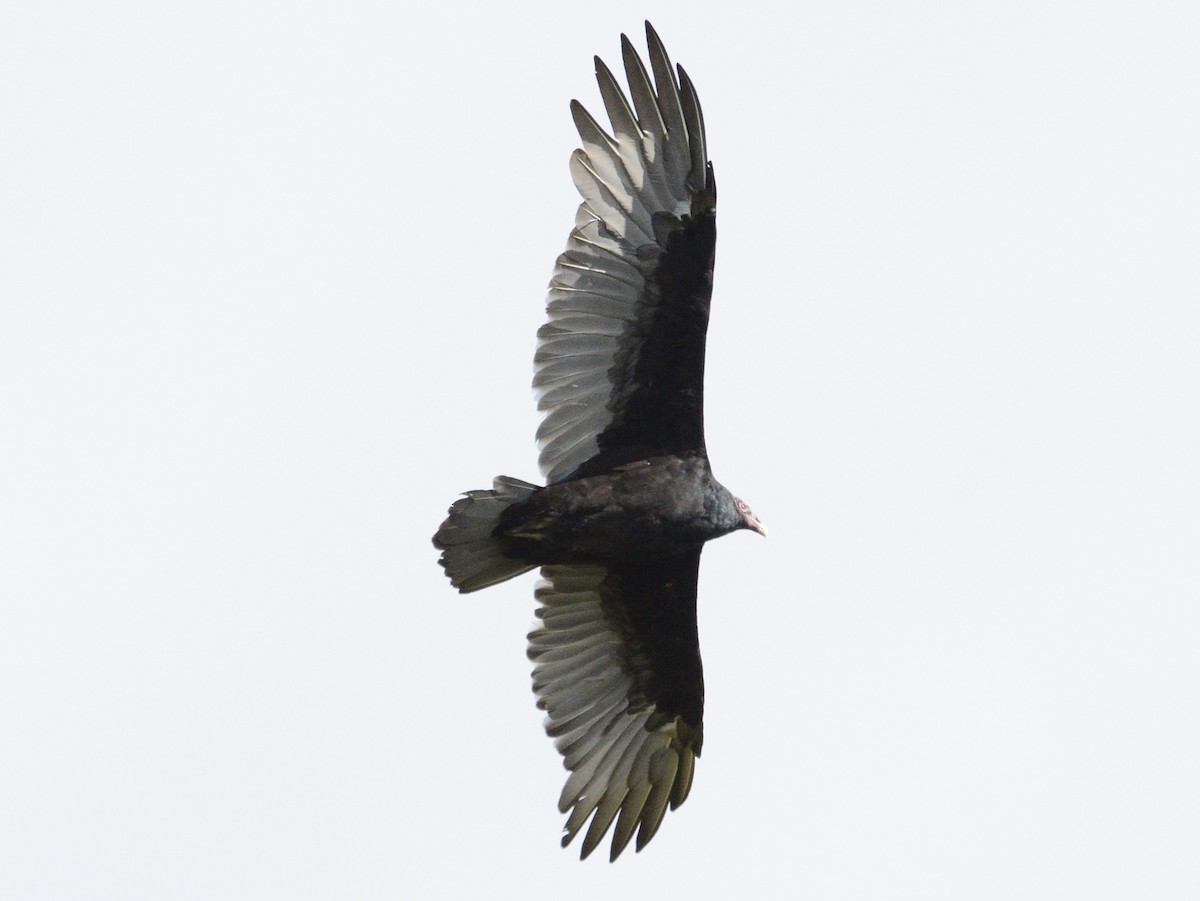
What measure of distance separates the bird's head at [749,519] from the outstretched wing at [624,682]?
391 millimetres

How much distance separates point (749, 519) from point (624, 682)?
4.11 feet

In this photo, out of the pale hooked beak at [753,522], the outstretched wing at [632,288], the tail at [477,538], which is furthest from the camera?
the pale hooked beak at [753,522]

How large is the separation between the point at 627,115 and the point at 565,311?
1108 mm

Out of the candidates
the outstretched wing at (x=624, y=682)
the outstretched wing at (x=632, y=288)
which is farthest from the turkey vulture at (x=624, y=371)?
the outstretched wing at (x=624, y=682)

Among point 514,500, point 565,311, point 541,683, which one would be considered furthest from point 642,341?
point 541,683

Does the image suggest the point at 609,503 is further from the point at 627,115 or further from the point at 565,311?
the point at 627,115

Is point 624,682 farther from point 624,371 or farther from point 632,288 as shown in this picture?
point 632,288

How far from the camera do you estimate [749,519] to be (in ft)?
36.6

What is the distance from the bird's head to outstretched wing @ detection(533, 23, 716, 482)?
697 mm

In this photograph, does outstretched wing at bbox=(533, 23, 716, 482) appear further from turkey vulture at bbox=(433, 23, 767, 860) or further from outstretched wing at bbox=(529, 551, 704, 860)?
outstretched wing at bbox=(529, 551, 704, 860)

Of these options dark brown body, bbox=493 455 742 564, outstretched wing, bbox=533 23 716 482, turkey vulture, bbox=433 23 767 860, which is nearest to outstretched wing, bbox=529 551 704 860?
turkey vulture, bbox=433 23 767 860

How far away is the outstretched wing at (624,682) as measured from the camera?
11.2 metres

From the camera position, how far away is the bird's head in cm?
1109

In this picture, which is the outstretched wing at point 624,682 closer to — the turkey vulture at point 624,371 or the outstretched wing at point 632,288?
the turkey vulture at point 624,371
